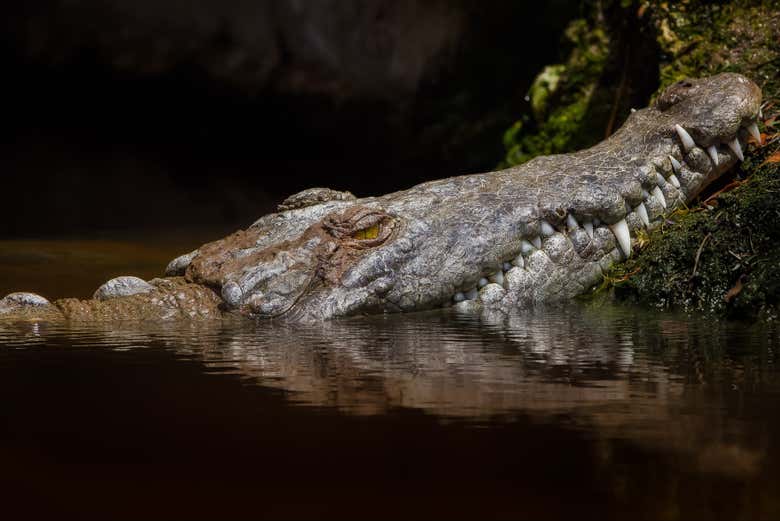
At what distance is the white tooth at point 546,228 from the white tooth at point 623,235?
16.8 inches

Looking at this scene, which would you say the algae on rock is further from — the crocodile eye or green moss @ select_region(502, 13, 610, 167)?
the crocodile eye

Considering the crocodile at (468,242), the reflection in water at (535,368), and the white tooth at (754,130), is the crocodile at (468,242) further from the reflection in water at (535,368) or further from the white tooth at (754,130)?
the reflection in water at (535,368)

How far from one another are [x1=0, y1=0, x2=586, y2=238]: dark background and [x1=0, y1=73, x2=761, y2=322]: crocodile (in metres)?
5.69

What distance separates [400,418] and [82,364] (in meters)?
1.67

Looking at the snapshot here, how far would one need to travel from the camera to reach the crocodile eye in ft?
18.6

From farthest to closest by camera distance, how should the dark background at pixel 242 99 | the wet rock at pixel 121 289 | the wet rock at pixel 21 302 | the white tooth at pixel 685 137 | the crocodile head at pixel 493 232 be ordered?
the dark background at pixel 242 99 < the white tooth at pixel 685 137 < the wet rock at pixel 121 289 < the crocodile head at pixel 493 232 < the wet rock at pixel 21 302

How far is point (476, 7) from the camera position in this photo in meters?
12.2

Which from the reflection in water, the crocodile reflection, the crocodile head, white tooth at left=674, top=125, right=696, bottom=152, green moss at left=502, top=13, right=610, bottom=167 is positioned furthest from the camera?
green moss at left=502, top=13, right=610, bottom=167

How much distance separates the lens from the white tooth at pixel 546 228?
18.5ft

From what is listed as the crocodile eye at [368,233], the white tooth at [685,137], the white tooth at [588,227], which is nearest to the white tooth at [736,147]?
the white tooth at [685,137]

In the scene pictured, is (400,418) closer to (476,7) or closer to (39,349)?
(39,349)

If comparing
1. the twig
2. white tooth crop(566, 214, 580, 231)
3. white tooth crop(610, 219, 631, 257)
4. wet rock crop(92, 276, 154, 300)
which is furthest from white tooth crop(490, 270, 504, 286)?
wet rock crop(92, 276, 154, 300)

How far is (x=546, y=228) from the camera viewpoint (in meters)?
5.66

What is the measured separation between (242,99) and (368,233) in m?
7.05
